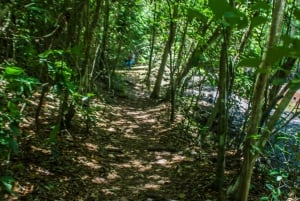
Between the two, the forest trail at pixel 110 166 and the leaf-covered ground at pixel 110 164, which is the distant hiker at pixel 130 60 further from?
the forest trail at pixel 110 166

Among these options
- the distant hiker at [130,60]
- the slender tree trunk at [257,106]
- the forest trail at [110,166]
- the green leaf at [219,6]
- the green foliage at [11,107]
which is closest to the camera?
the green leaf at [219,6]

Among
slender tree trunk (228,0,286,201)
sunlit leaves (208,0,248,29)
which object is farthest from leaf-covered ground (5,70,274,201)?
sunlit leaves (208,0,248,29)

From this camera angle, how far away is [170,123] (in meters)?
9.17

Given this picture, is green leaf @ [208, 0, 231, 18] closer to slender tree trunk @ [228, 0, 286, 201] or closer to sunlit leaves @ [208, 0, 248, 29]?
sunlit leaves @ [208, 0, 248, 29]

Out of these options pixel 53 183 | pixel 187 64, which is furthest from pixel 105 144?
pixel 187 64

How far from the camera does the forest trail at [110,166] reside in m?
4.84

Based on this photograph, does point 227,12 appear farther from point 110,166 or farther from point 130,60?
point 130,60

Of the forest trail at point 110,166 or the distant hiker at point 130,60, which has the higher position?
the distant hiker at point 130,60

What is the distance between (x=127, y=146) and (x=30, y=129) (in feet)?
6.85

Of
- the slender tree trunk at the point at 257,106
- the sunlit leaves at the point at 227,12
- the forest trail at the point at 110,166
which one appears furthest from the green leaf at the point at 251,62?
the forest trail at the point at 110,166

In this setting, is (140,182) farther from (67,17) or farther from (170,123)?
(170,123)

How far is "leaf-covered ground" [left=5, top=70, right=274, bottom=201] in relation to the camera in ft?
15.9

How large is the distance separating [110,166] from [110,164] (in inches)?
3.2

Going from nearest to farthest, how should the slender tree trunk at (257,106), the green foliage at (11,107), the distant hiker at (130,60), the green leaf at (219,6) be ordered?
1. the green leaf at (219,6)
2. the green foliage at (11,107)
3. the slender tree trunk at (257,106)
4. the distant hiker at (130,60)
